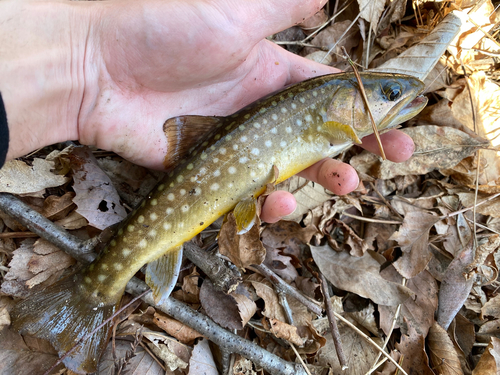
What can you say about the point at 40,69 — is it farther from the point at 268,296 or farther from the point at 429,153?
the point at 429,153

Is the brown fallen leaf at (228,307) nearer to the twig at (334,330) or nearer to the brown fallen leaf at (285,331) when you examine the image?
the brown fallen leaf at (285,331)

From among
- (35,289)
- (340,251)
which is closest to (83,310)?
(35,289)

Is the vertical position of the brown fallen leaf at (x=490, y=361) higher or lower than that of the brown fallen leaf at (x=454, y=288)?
lower

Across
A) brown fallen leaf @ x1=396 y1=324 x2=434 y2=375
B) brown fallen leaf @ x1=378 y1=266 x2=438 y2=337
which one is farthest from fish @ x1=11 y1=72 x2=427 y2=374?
brown fallen leaf @ x1=396 y1=324 x2=434 y2=375

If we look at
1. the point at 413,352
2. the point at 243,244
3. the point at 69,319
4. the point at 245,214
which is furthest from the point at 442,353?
the point at 69,319

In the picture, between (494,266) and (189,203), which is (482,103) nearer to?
(494,266)

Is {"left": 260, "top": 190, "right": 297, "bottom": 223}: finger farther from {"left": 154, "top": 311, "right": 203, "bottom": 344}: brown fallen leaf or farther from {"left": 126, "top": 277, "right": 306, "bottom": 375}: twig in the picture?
{"left": 154, "top": 311, "right": 203, "bottom": 344}: brown fallen leaf

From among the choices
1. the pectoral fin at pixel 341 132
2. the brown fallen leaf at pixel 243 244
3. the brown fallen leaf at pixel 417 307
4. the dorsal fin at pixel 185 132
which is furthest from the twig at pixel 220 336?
the pectoral fin at pixel 341 132
